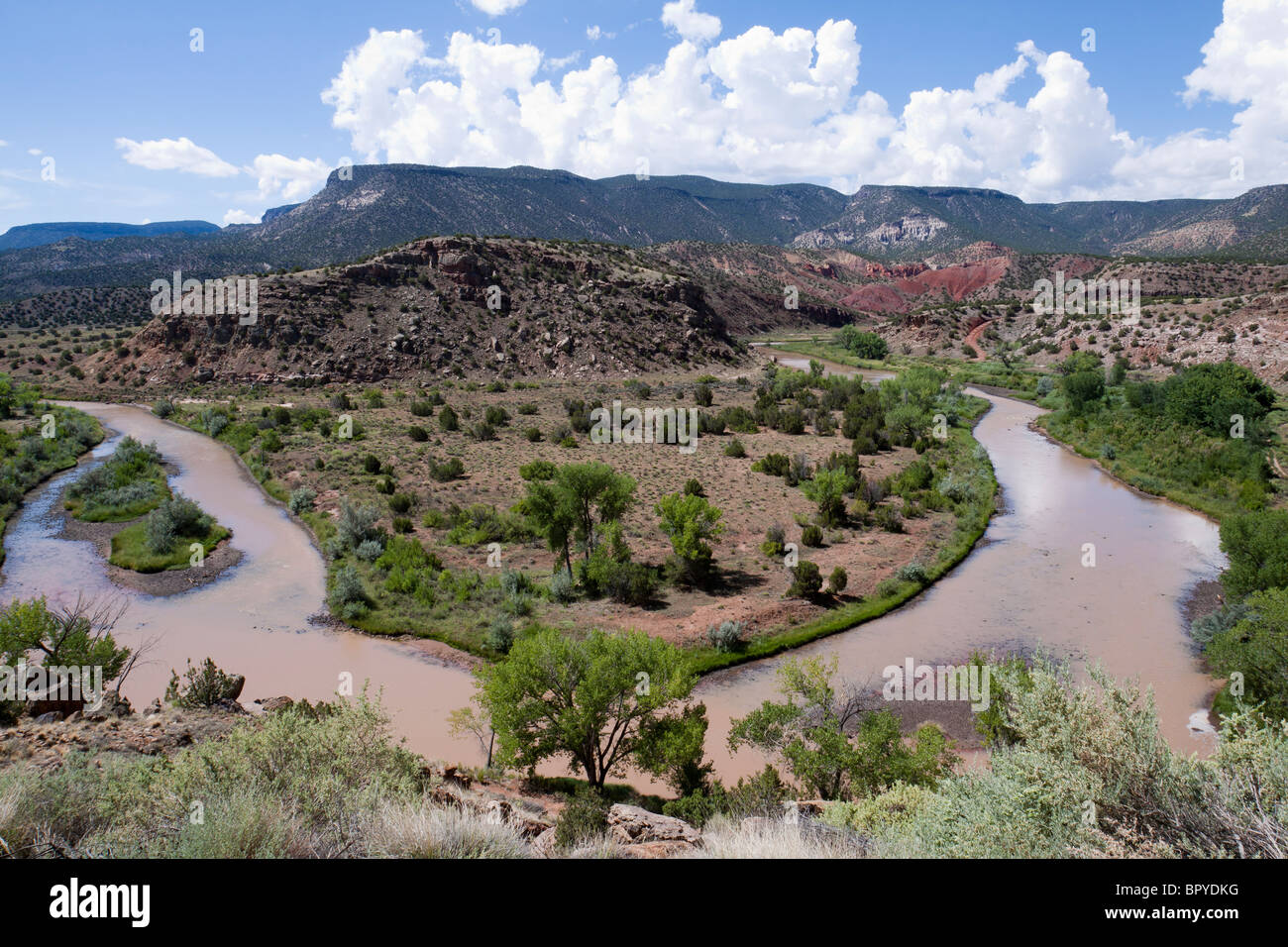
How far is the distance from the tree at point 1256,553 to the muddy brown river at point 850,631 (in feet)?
7.00

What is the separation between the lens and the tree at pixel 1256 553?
1855cm

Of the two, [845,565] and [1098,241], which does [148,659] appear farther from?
[1098,241]

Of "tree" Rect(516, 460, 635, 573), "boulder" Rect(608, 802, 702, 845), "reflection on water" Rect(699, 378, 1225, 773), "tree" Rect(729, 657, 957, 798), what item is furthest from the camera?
"tree" Rect(516, 460, 635, 573)

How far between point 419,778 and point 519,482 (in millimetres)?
24875

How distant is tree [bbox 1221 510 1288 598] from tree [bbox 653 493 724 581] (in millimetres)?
15432

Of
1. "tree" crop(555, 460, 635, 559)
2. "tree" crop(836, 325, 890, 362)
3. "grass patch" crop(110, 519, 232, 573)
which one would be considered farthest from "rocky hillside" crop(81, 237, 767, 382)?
"tree" crop(555, 460, 635, 559)

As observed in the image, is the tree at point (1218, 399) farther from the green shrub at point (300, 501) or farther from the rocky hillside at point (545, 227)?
the rocky hillside at point (545, 227)

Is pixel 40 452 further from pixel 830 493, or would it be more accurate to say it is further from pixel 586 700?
pixel 830 493

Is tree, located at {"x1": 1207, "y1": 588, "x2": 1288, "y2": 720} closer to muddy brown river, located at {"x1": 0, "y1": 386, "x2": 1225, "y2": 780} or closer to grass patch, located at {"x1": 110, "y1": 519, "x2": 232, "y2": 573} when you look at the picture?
muddy brown river, located at {"x1": 0, "y1": 386, "x2": 1225, "y2": 780}

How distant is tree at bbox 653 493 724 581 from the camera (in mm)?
22594

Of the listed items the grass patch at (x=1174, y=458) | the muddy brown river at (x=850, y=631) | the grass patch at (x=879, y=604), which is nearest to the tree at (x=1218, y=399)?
the grass patch at (x=1174, y=458)

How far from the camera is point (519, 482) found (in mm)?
33844

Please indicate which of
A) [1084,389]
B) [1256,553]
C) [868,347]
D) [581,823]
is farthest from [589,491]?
[868,347]

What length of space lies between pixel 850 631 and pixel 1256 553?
12.0m
